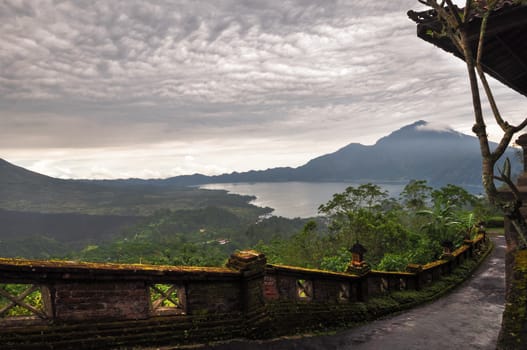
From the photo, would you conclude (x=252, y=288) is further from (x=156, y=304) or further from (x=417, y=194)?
(x=417, y=194)

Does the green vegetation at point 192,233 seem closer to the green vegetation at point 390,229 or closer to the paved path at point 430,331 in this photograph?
the green vegetation at point 390,229

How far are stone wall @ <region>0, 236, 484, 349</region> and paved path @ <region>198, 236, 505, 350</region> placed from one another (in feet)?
1.35

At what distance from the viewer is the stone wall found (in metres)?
3.67

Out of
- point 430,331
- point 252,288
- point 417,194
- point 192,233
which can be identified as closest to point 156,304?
point 252,288

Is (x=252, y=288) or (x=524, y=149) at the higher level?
(x=524, y=149)

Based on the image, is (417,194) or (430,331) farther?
(417,194)

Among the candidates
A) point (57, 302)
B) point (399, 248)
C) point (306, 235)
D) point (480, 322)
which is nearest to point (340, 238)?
point (306, 235)

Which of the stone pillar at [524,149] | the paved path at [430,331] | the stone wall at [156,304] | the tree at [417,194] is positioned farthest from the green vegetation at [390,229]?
the stone wall at [156,304]

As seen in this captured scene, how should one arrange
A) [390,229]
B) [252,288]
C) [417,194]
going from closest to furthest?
[252,288] → [390,229] → [417,194]

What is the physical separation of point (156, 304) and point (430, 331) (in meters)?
5.99

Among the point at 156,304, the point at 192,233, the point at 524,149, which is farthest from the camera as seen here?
the point at 192,233

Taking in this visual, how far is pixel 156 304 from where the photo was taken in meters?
4.78

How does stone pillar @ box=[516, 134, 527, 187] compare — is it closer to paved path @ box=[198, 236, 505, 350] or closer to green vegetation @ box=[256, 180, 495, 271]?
paved path @ box=[198, 236, 505, 350]

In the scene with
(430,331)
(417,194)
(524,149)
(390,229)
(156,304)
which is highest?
(524,149)
